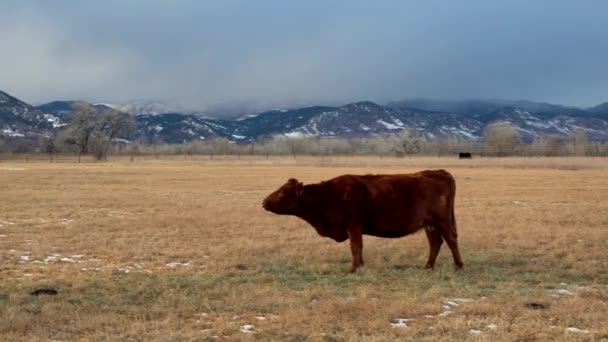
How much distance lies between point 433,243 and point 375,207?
134cm

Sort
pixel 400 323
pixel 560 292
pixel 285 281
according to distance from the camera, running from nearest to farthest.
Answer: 1. pixel 400 323
2. pixel 560 292
3. pixel 285 281

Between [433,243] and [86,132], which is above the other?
[86,132]

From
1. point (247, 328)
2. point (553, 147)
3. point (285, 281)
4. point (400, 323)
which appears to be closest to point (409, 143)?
point (553, 147)

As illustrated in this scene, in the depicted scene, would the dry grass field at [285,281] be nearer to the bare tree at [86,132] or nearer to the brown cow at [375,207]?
the brown cow at [375,207]

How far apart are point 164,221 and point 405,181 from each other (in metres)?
9.89

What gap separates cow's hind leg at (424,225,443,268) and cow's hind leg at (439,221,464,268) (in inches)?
4.3

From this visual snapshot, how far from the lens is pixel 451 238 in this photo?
11711mm

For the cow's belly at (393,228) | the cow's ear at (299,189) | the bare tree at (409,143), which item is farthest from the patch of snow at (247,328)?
the bare tree at (409,143)

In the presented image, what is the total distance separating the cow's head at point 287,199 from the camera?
12094mm

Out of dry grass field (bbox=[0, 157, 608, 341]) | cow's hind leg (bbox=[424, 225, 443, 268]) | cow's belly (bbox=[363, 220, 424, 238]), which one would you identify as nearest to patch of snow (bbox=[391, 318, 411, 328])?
dry grass field (bbox=[0, 157, 608, 341])

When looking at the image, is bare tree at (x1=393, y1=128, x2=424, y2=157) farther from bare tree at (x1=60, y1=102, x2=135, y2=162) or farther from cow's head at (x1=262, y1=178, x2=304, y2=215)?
cow's head at (x1=262, y1=178, x2=304, y2=215)

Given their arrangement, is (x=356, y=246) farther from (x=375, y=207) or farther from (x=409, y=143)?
(x=409, y=143)

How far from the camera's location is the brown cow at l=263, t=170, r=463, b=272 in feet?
38.1

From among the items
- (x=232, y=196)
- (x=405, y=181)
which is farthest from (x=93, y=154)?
(x=405, y=181)
